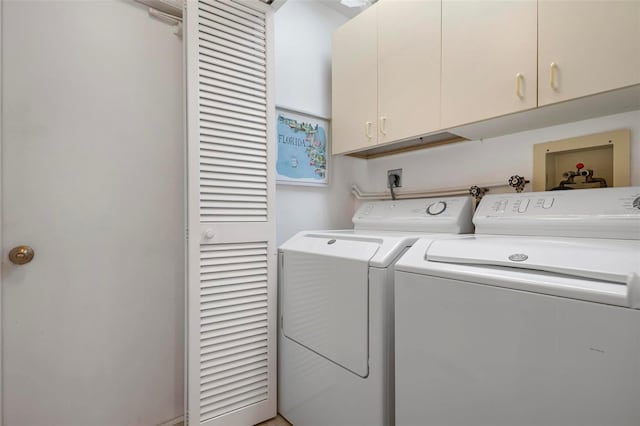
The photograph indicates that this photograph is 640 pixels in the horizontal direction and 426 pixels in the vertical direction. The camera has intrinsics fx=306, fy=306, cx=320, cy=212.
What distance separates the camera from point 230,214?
1589 millimetres

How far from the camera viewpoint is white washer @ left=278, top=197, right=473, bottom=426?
3.87ft

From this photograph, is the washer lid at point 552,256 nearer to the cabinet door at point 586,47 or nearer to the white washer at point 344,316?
the white washer at point 344,316

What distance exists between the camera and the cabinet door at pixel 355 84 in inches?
72.4

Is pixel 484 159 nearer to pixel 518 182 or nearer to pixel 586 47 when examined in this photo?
pixel 518 182

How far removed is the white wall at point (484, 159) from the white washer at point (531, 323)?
35 cm

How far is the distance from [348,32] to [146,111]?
133cm

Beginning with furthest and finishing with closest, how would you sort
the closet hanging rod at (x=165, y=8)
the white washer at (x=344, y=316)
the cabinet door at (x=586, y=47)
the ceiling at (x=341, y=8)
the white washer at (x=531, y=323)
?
the ceiling at (x=341, y=8)
the closet hanging rod at (x=165, y=8)
the white washer at (x=344, y=316)
the cabinet door at (x=586, y=47)
the white washer at (x=531, y=323)

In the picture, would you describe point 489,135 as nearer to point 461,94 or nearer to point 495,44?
point 461,94

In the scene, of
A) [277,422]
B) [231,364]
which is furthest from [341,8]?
[277,422]

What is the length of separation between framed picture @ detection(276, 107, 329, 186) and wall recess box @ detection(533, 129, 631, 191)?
4.20 feet

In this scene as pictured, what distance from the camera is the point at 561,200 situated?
4.13 ft

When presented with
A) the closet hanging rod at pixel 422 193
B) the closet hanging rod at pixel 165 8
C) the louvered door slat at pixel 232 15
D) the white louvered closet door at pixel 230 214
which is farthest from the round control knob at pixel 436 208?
the closet hanging rod at pixel 165 8

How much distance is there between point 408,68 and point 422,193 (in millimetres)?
754

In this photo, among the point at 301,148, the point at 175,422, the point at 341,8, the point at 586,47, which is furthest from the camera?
the point at 341,8
